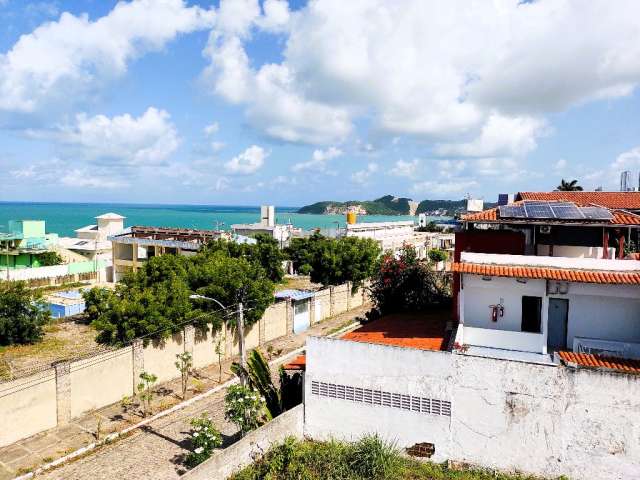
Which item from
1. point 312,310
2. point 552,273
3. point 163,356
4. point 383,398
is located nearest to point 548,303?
point 552,273

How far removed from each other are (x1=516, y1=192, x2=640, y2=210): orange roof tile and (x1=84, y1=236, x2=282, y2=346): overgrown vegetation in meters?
14.0

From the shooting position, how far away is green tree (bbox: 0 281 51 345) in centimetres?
2514

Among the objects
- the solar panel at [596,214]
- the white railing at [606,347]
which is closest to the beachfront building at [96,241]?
the solar panel at [596,214]

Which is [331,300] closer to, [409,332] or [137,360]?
[137,360]

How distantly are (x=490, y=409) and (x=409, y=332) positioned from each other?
4733mm

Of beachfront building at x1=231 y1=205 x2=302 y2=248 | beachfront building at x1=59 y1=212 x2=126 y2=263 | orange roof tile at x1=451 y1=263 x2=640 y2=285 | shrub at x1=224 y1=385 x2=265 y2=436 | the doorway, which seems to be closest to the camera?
orange roof tile at x1=451 y1=263 x2=640 y2=285

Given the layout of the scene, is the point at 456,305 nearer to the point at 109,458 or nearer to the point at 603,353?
the point at 603,353

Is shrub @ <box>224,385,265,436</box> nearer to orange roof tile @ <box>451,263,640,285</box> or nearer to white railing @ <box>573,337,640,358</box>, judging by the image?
orange roof tile @ <box>451,263,640,285</box>

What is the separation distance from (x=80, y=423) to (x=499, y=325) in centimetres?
1523

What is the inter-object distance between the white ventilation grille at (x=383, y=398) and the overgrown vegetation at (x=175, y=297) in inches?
339

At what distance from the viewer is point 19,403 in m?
15.4

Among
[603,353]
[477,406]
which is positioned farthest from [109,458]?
[603,353]

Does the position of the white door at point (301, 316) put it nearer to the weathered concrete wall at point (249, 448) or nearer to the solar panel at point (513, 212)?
the weathered concrete wall at point (249, 448)

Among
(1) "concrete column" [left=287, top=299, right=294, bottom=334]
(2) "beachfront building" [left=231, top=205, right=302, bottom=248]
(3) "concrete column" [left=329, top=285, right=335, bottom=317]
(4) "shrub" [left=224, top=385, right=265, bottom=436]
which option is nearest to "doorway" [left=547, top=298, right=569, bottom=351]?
(4) "shrub" [left=224, top=385, right=265, bottom=436]
